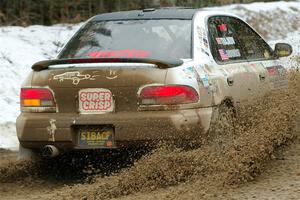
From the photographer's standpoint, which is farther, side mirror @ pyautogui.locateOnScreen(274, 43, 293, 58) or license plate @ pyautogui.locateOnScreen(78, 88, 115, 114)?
side mirror @ pyautogui.locateOnScreen(274, 43, 293, 58)

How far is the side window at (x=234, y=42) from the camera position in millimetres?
6805

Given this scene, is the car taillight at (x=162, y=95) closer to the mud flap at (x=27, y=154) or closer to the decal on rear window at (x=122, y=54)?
the decal on rear window at (x=122, y=54)

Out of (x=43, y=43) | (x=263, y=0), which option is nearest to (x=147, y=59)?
(x=43, y=43)

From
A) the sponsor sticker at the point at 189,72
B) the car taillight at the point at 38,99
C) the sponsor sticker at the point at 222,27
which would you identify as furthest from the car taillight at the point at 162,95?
the sponsor sticker at the point at 222,27

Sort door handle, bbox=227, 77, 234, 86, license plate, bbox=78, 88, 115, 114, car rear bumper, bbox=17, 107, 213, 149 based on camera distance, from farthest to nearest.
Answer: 1. door handle, bbox=227, 77, 234, 86
2. license plate, bbox=78, 88, 115, 114
3. car rear bumper, bbox=17, 107, 213, 149

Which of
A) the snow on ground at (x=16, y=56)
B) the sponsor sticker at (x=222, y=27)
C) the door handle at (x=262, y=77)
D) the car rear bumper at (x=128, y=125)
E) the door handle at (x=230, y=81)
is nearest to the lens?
the car rear bumper at (x=128, y=125)

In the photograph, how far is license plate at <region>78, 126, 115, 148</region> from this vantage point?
583 cm

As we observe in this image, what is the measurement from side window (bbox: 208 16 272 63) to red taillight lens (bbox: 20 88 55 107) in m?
1.69

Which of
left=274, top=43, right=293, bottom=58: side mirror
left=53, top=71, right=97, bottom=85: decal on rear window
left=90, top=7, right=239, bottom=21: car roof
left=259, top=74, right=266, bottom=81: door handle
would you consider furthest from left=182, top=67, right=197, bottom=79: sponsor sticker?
left=274, top=43, right=293, bottom=58: side mirror

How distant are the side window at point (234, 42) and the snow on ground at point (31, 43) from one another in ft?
6.73

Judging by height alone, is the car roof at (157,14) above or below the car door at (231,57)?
above

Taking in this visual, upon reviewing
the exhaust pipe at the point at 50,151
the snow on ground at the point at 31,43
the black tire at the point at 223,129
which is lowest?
the snow on ground at the point at 31,43

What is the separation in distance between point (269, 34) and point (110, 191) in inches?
Result: 642

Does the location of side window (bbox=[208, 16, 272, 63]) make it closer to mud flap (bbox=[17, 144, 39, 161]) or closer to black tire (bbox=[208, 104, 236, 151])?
black tire (bbox=[208, 104, 236, 151])
